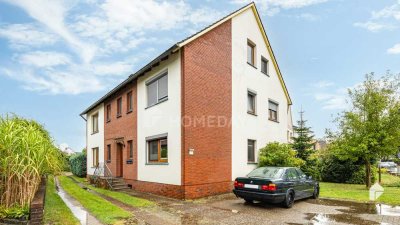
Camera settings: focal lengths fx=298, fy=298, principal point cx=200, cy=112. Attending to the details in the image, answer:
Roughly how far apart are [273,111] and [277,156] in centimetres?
501

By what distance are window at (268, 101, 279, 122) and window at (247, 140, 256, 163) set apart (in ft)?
10.3

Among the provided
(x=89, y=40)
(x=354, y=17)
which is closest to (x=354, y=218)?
(x=354, y=17)

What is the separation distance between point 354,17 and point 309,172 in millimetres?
12978

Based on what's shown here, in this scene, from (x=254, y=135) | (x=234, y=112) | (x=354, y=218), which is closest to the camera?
(x=354, y=218)

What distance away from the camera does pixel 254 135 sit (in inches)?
681

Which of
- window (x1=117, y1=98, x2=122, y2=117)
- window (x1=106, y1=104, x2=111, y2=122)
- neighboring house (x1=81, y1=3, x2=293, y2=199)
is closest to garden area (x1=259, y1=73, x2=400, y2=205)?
neighboring house (x1=81, y1=3, x2=293, y2=199)

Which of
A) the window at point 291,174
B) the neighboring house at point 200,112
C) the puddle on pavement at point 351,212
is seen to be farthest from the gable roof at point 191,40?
the puddle on pavement at point 351,212

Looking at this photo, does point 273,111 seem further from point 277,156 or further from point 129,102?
→ point 129,102

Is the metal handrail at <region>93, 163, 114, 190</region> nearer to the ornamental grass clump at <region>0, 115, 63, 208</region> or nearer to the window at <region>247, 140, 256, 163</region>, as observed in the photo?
the window at <region>247, 140, 256, 163</region>

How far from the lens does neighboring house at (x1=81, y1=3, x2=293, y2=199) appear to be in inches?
516

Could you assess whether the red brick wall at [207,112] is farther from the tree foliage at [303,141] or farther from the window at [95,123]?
the window at [95,123]

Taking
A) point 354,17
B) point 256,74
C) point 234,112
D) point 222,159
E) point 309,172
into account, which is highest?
point 354,17

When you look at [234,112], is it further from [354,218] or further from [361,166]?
[361,166]

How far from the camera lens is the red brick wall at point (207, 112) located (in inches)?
508
